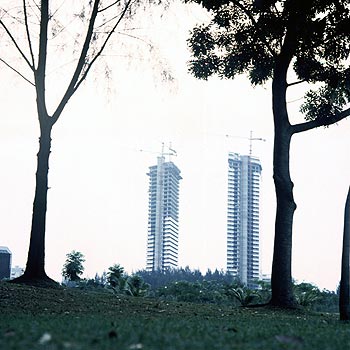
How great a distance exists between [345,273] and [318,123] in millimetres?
5072

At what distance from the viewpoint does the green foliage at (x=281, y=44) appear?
→ 15.1 metres

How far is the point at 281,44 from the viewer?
15.9 m

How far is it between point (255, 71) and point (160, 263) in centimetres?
7197

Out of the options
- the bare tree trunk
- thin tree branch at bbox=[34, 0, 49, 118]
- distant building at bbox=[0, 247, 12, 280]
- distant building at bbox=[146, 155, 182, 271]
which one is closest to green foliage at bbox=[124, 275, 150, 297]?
the bare tree trunk

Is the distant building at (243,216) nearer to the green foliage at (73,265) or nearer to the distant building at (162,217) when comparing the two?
the distant building at (162,217)

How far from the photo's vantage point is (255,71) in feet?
56.1

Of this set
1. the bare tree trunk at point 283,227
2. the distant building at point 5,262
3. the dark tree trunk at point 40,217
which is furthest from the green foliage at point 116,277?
the distant building at point 5,262

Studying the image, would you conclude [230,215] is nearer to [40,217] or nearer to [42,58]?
[42,58]

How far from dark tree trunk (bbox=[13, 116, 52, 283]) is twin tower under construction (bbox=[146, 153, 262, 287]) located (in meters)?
63.4

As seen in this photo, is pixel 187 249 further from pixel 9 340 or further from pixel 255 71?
pixel 9 340

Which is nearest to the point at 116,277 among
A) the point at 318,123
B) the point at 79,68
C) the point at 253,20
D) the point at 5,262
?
the point at 79,68

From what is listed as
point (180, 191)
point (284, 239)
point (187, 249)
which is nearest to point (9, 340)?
point (284, 239)

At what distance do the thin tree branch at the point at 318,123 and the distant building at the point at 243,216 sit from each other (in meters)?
62.7

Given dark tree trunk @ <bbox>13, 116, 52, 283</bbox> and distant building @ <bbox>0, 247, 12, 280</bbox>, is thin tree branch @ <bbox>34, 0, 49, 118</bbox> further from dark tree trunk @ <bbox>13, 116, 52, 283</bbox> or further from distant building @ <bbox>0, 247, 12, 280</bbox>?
distant building @ <bbox>0, 247, 12, 280</bbox>
